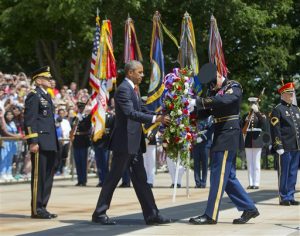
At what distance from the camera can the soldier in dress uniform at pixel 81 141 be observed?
21.3 metres

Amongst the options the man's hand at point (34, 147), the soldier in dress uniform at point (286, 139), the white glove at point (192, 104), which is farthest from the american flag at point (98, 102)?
the white glove at point (192, 104)

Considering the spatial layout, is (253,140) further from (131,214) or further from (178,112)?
(178,112)

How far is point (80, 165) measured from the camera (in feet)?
69.9

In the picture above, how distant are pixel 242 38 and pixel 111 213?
27471mm

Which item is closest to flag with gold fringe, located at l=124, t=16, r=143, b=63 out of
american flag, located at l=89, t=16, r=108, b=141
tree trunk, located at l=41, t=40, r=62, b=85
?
american flag, located at l=89, t=16, r=108, b=141

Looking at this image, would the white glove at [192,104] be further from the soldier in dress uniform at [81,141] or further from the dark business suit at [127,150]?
the soldier in dress uniform at [81,141]

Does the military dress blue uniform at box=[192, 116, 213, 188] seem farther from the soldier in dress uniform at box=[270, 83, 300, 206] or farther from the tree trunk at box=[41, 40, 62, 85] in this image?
the tree trunk at box=[41, 40, 62, 85]

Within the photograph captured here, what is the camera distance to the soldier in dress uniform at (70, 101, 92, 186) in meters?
21.3

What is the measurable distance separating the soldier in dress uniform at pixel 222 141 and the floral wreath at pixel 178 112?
80 centimetres

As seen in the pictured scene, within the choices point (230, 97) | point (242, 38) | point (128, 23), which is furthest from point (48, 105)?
point (242, 38)

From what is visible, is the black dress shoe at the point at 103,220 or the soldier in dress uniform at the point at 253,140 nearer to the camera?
the black dress shoe at the point at 103,220

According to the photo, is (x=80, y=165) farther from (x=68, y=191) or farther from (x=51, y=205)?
(x=51, y=205)

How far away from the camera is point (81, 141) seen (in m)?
21.5

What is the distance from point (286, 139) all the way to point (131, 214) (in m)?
3.18
